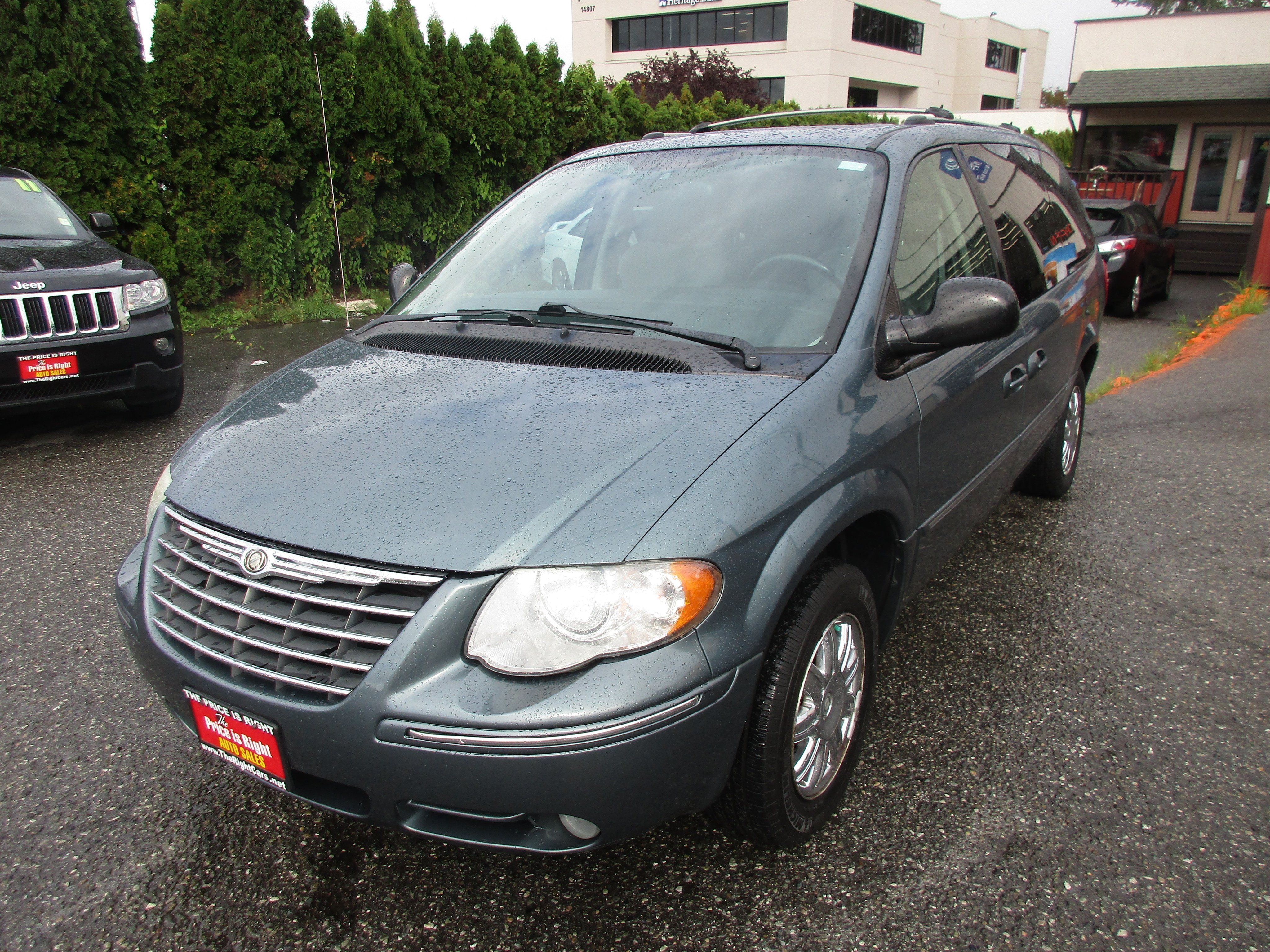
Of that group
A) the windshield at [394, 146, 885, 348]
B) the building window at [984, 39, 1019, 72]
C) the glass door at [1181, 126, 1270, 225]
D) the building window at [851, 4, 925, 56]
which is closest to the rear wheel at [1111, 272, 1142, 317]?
the glass door at [1181, 126, 1270, 225]

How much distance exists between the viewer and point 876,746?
8.83 ft

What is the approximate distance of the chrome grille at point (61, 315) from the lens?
5148 mm

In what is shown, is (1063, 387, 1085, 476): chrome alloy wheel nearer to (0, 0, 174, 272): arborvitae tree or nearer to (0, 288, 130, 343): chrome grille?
(0, 288, 130, 343): chrome grille

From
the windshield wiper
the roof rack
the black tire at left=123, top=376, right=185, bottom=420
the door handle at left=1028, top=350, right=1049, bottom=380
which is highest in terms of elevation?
the roof rack

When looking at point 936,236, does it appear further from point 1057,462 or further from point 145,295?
point 145,295

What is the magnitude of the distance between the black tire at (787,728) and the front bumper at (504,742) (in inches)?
5.0

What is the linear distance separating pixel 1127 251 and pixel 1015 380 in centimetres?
929

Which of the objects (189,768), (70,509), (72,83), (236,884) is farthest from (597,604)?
(72,83)

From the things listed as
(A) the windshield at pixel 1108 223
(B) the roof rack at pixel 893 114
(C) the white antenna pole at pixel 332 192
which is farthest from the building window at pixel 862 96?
(B) the roof rack at pixel 893 114

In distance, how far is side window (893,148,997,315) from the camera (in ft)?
8.73

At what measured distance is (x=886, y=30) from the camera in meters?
56.0

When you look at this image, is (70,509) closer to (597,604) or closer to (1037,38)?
(597,604)

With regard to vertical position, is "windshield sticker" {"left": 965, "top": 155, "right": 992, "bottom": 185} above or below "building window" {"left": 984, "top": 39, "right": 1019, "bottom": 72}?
below

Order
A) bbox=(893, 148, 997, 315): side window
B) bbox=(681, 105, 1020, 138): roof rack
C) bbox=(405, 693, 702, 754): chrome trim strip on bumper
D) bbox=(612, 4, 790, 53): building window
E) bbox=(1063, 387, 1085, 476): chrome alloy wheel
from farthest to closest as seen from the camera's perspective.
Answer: bbox=(612, 4, 790, 53): building window
bbox=(1063, 387, 1085, 476): chrome alloy wheel
bbox=(681, 105, 1020, 138): roof rack
bbox=(893, 148, 997, 315): side window
bbox=(405, 693, 702, 754): chrome trim strip on bumper
